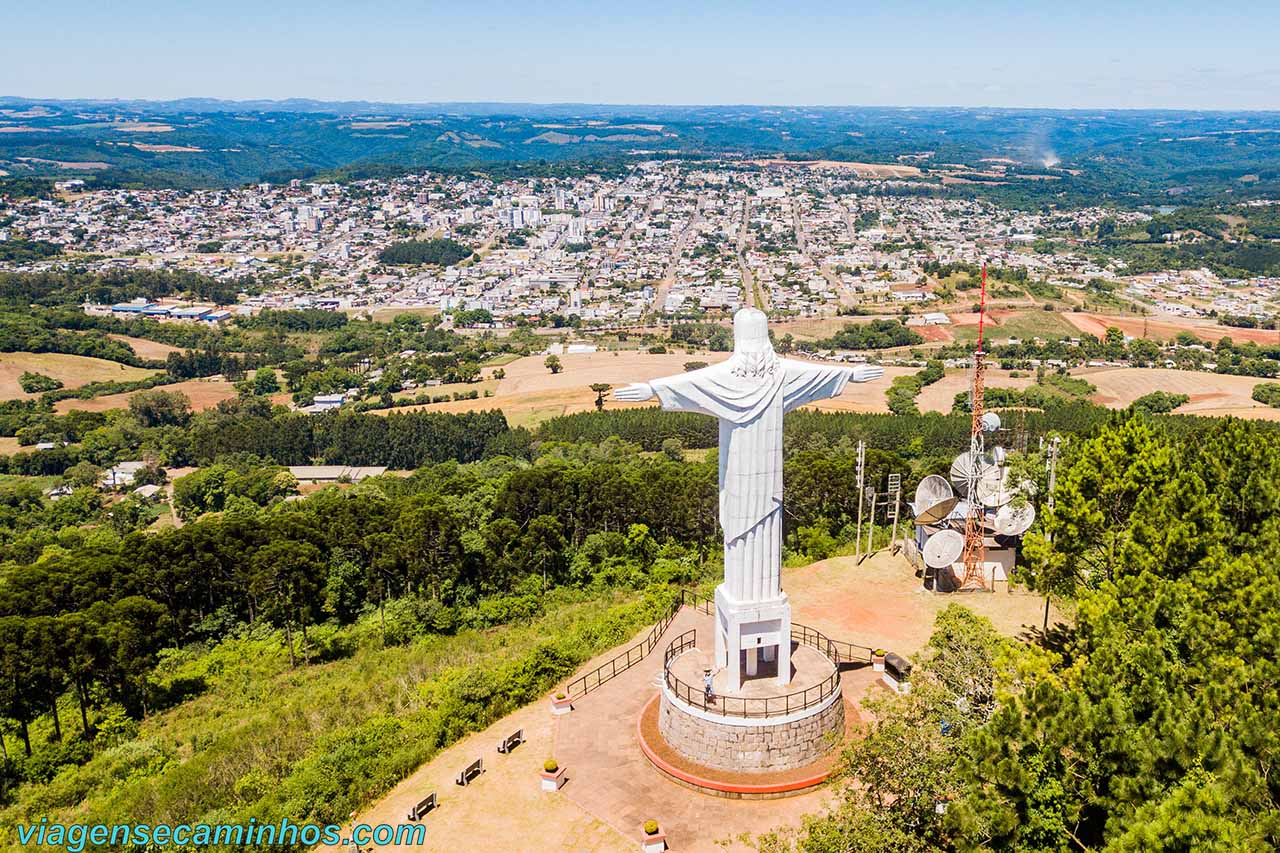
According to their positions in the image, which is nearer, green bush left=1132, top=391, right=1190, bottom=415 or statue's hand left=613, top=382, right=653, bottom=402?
statue's hand left=613, top=382, right=653, bottom=402

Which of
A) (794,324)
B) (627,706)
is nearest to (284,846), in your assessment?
(627,706)

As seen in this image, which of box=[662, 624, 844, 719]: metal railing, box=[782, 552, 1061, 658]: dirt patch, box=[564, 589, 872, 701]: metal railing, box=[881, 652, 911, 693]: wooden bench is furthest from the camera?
box=[782, 552, 1061, 658]: dirt patch

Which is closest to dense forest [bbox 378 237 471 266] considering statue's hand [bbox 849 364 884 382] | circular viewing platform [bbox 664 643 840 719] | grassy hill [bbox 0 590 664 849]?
grassy hill [bbox 0 590 664 849]

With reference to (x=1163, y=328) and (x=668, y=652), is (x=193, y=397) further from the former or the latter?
(x=1163, y=328)

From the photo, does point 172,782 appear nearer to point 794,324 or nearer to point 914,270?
point 794,324

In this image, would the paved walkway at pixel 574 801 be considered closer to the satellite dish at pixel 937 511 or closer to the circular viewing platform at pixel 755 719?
the circular viewing platform at pixel 755 719

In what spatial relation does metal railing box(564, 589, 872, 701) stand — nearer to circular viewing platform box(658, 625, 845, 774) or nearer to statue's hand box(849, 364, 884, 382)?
circular viewing platform box(658, 625, 845, 774)

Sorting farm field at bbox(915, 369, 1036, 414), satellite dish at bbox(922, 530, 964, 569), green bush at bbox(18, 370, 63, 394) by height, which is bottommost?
green bush at bbox(18, 370, 63, 394)
